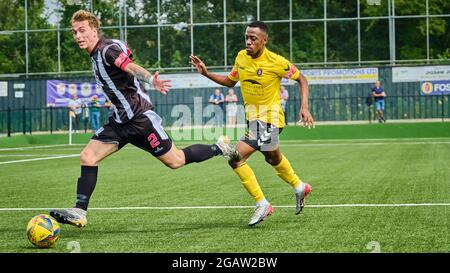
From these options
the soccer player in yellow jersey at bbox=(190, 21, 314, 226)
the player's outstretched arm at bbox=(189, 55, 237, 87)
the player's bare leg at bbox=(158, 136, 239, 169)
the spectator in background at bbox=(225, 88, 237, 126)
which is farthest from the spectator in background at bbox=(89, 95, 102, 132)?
the player's bare leg at bbox=(158, 136, 239, 169)

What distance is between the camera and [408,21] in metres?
54.2

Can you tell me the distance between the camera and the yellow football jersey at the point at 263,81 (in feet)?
35.4

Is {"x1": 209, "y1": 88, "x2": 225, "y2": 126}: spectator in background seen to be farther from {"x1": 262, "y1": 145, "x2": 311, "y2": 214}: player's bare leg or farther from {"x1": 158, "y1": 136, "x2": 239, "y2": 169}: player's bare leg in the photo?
{"x1": 158, "y1": 136, "x2": 239, "y2": 169}: player's bare leg

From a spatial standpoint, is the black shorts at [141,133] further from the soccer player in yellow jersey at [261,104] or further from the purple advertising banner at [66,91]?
the purple advertising banner at [66,91]

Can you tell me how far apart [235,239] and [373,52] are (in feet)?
154

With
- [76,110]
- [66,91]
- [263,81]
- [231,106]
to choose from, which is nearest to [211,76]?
[263,81]

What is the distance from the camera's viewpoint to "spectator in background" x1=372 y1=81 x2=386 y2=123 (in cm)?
4472

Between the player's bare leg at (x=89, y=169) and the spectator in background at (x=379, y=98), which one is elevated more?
the spectator in background at (x=379, y=98)

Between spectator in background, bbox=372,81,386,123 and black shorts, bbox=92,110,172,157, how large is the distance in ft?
117

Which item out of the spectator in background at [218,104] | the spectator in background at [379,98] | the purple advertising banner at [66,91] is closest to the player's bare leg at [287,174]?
the spectator in background at [218,104]

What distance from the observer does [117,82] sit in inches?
387

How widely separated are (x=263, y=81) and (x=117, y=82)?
1.87 meters

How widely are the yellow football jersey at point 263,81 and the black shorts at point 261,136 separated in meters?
0.06

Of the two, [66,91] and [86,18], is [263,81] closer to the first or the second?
[86,18]
